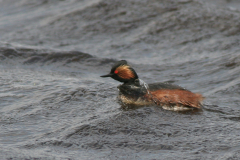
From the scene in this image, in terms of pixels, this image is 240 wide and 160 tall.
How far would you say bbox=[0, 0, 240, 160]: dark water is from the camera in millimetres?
4941

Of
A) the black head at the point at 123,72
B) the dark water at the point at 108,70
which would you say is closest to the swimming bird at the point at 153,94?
the black head at the point at 123,72

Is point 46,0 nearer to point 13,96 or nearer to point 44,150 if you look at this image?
point 13,96

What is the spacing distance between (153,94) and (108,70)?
8.80 ft

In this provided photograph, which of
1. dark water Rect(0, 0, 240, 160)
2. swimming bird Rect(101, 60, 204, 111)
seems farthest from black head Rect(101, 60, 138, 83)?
dark water Rect(0, 0, 240, 160)

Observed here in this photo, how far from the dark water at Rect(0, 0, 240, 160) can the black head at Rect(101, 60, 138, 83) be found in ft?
1.43

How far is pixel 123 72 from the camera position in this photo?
6609 millimetres

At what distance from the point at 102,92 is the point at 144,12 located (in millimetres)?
5296

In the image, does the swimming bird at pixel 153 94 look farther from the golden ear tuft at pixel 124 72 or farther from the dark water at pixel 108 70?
the dark water at pixel 108 70

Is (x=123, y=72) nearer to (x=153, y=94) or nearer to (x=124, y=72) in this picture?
(x=124, y=72)

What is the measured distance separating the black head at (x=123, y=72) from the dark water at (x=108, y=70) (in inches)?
17.2

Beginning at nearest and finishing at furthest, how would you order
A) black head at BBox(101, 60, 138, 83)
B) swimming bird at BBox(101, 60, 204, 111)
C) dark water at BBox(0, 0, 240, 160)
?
dark water at BBox(0, 0, 240, 160) < swimming bird at BBox(101, 60, 204, 111) < black head at BBox(101, 60, 138, 83)

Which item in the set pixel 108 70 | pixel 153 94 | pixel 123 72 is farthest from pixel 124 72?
pixel 108 70

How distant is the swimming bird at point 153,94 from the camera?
6.26 metres

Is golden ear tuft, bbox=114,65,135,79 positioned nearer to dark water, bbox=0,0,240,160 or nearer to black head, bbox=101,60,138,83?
black head, bbox=101,60,138,83
